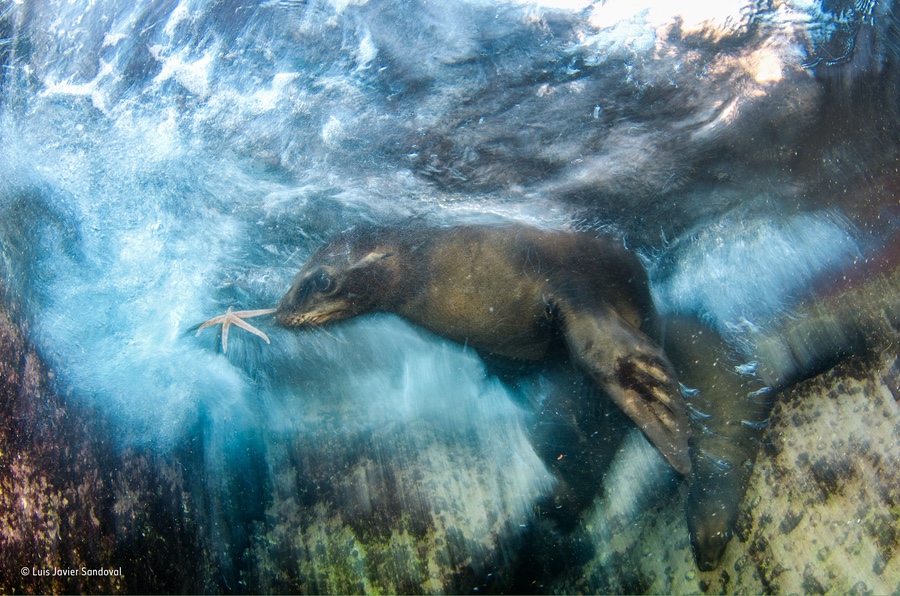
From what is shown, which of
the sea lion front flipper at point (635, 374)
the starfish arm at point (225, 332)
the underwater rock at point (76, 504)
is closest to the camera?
the sea lion front flipper at point (635, 374)

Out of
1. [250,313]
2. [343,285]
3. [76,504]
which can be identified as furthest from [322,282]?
[76,504]

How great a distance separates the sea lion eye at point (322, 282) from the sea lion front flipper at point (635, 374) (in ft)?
6.37

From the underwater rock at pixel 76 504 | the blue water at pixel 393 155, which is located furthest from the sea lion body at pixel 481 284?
the underwater rock at pixel 76 504

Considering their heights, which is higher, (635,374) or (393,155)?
(393,155)

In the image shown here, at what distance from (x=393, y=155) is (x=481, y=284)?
1.41 metres

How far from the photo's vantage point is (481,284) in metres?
3.88

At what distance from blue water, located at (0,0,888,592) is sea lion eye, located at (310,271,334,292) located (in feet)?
2.58

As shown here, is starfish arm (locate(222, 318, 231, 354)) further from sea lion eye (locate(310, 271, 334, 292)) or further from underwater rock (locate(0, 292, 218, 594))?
sea lion eye (locate(310, 271, 334, 292))

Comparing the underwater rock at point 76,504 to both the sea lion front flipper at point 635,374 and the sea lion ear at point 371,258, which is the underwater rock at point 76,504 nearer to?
the sea lion ear at point 371,258

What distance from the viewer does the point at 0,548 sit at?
2.88 metres

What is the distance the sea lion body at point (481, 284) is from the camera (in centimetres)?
372

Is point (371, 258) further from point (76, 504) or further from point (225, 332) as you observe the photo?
point (76, 504)

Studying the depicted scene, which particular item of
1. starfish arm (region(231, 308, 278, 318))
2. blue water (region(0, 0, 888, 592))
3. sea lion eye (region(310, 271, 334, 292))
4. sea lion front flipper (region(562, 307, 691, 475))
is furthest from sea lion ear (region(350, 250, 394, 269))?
sea lion front flipper (region(562, 307, 691, 475))

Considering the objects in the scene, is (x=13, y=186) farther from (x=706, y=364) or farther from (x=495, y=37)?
(x=706, y=364)
